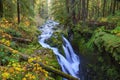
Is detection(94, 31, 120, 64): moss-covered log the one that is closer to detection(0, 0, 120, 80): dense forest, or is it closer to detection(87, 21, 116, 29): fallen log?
detection(0, 0, 120, 80): dense forest

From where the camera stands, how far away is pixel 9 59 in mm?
8078

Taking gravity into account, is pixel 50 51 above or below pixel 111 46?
below

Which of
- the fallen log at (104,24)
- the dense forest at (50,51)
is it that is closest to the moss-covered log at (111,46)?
the dense forest at (50,51)

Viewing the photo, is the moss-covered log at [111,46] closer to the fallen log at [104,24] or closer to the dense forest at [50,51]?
the dense forest at [50,51]

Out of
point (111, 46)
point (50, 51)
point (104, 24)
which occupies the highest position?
point (104, 24)

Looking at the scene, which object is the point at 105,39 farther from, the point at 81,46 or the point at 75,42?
the point at 75,42

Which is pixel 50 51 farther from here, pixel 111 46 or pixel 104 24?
pixel 104 24

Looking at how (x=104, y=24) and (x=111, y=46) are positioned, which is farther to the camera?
(x=104, y=24)

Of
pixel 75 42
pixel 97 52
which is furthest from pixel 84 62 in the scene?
pixel 75 42

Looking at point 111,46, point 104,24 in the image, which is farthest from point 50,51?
point 104,24

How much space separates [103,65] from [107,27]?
631 centimetres

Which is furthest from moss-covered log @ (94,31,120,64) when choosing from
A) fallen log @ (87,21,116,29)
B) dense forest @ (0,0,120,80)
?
fallen log @ (87,21,116,29)

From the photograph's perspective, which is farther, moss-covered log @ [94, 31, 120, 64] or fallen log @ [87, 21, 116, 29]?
fallen log @ [87, 21, 116, 29]

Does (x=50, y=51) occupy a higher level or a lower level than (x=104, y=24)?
lower
